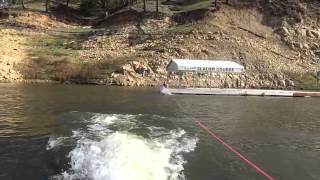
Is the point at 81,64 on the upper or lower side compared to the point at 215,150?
upper

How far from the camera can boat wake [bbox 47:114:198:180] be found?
21250mm

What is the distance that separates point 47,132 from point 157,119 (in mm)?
9685

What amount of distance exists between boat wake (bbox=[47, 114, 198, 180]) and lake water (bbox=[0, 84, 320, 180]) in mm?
47

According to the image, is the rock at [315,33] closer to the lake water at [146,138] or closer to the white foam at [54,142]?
the lake water at [146,138]

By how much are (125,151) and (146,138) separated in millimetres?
4866

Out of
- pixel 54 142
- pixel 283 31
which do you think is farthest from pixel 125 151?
pixel 283 31

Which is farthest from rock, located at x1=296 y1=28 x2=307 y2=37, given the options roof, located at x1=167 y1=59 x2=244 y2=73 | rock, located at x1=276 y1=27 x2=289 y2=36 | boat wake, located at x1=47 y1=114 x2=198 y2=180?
boat wake, located at x1=47 y1=114 x2=198 y2=180

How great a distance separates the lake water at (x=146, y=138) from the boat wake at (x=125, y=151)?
0.05 meters

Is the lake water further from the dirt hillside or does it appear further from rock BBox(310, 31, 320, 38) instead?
rock BBox(310, 31, 320, 38)

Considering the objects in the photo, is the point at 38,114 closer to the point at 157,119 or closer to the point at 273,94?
the point at 157,119

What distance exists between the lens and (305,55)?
8294cm

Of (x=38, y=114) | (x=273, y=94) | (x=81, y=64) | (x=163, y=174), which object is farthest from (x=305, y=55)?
(x=163, y=174)

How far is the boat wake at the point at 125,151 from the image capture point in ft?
69.7

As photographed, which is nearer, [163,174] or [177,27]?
[163,174]
